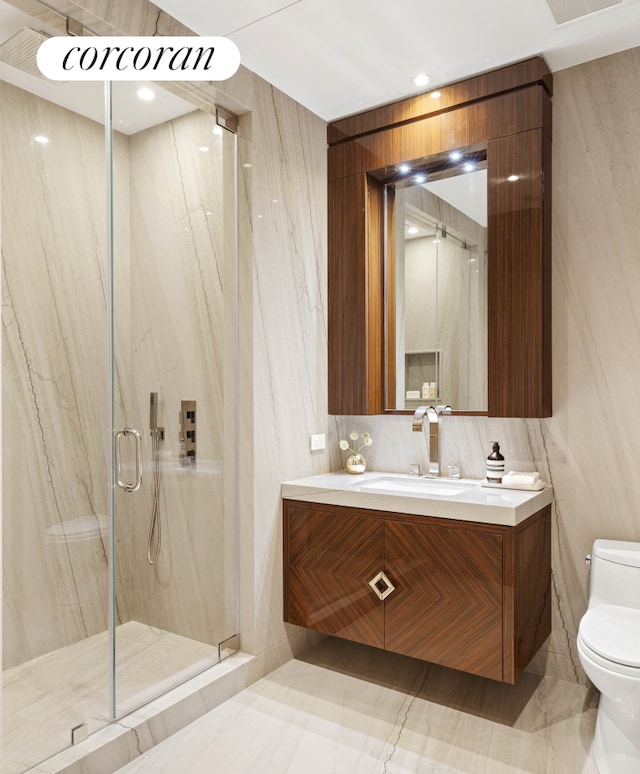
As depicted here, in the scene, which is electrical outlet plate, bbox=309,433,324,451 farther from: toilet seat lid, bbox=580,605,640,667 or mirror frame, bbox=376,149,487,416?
toilet seat lid, bbox=580,605,640,667

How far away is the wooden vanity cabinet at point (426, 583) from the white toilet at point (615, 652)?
251mm

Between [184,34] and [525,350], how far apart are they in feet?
6.19

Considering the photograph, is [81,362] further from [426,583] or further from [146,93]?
[426,583]

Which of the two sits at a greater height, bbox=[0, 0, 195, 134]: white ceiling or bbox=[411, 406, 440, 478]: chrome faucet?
bbox=[0, 0, 195, 134]: white ceiling

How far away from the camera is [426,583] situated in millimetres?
2252

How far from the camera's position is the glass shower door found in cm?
206

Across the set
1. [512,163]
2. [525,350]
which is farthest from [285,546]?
[512,163]

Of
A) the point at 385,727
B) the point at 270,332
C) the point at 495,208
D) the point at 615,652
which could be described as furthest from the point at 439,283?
the point at 385,727

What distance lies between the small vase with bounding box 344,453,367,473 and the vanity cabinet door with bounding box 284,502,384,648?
1.36 feet

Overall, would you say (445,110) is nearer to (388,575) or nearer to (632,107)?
(632,107)

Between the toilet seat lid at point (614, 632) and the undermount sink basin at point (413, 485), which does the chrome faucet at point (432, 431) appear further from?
the toilet seat lid at point (614, 632)

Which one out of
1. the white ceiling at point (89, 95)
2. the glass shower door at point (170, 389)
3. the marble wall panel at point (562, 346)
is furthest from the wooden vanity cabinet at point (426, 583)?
the white ceiling at point (89, 95)

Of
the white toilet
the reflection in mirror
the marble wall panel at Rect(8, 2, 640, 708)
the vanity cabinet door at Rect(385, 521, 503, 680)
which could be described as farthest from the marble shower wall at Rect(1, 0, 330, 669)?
the white toilet

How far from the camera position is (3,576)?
1866 mm
